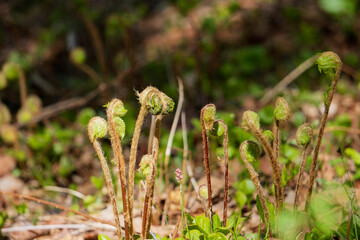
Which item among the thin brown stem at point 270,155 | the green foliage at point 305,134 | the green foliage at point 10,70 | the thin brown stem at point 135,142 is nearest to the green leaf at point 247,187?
the thin brown stem at point 270,155

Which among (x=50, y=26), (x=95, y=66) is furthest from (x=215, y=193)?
(x=50, y=26)

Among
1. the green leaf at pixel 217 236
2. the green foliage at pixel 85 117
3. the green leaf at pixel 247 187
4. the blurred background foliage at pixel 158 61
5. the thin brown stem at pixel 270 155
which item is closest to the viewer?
the thin brown stem at pixel 270 155

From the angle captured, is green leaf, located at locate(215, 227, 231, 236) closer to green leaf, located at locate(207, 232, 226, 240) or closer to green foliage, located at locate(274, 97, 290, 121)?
Result: green leaf, located at locate(207, 232, 226, 240)

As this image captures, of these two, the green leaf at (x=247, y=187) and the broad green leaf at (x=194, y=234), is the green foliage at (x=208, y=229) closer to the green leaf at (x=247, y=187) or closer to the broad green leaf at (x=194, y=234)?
the broad green leaf at (x=194, y=234)

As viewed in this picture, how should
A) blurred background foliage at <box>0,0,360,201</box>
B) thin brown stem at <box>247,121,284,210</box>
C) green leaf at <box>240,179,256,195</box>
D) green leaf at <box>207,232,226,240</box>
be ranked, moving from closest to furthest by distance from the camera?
1. thin brown stem at <box>247,121,284,210</box>
2. green leaf at <box>207,232,226,240</box>
3. green leaf at <box>240,179,256,195</box>
4. blurred background foliage at <box>0,0,360,201</box>

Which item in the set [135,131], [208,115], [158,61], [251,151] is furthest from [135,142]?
[158,61]

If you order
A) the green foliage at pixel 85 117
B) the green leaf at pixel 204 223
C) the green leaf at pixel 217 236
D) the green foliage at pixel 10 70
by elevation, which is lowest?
the green leaf at pixel 217 236

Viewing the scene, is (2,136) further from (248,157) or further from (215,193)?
(248,157)

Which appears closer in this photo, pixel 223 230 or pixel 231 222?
pixel 223 230

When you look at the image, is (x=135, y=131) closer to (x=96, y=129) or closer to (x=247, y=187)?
(x=96, y=129)

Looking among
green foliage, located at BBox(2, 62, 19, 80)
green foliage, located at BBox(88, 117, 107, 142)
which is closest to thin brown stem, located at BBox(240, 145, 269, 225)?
green foliage, located at BBox(88, 117, 107, 142)

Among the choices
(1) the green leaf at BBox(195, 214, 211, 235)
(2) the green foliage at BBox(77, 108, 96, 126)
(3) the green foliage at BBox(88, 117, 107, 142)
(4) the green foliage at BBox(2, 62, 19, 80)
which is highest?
(4) the green foliage at BBox(2, 62, 19, 80)
